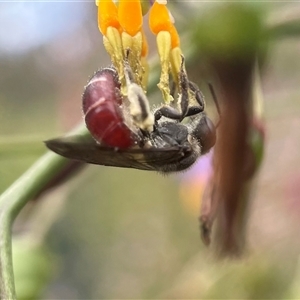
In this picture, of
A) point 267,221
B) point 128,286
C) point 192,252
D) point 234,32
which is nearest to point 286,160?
point 267,221

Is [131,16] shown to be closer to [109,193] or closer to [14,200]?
[14,200]

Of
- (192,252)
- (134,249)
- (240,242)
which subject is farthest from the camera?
(134,249)

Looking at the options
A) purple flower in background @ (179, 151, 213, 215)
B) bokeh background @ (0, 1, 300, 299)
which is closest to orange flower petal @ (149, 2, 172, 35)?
bokeh background @ (0, 1, 300, 299)

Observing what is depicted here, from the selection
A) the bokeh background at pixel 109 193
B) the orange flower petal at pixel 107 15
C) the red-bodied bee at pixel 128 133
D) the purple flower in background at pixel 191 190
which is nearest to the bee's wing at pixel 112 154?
the red-bodied bee at pixel 128 133

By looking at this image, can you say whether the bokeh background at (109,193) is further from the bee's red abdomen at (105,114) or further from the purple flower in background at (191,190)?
the bee's red abdomen at (105,114)

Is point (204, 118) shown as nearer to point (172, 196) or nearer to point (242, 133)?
point (242, 133)

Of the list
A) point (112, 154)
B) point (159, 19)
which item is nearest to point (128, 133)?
point (112, 154)
